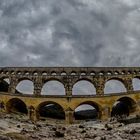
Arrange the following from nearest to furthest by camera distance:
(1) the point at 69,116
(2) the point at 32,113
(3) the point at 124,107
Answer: (1) the point at 69,116
(2) the point at 32,113
(3) the point at 124,107

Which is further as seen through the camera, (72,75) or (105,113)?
(72,75)

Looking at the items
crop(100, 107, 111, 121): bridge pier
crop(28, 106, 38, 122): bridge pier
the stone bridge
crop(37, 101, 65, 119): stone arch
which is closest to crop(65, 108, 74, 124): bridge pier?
the stone bridge

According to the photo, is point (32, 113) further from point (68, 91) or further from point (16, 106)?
point (68, 91)

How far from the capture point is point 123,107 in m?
66.2

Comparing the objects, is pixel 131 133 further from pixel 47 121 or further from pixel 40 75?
pixel 40 75

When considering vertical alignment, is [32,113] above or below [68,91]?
below

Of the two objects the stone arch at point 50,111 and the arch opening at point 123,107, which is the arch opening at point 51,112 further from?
the arch opening at point 123,107

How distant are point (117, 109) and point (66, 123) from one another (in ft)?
38.3

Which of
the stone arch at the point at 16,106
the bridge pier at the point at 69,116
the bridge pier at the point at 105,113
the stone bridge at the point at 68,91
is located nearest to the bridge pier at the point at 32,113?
the stone bridge at the point at 68,91

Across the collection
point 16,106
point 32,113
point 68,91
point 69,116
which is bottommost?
point 69,116

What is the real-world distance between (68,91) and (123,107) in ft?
34.7

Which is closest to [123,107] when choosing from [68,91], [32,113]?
[68,91]

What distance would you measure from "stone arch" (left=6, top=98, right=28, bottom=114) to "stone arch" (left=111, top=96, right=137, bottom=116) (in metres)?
16.6

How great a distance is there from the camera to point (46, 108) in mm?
69312
